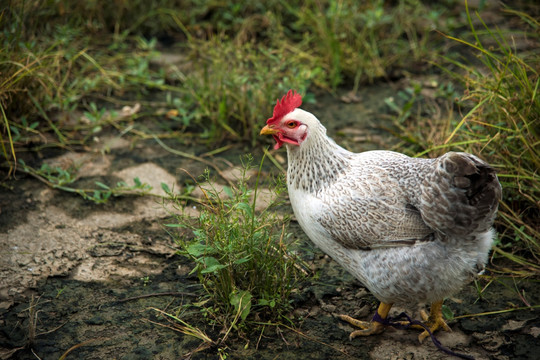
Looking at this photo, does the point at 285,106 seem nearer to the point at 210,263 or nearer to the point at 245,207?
the point at 245,207

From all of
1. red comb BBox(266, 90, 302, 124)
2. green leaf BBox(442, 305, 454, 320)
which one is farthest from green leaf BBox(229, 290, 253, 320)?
green leaf BBox(442, 305, 454, 320)

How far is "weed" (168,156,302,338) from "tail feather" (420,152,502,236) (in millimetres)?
828

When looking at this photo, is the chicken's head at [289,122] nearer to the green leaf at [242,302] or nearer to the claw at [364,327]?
the green leaf at [242,302]

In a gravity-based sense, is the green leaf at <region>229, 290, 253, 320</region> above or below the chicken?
below

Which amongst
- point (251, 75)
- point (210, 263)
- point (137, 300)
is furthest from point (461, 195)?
point (251, 75)

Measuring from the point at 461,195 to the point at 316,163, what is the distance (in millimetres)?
847

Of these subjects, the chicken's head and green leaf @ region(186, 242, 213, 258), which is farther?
the chicken's head

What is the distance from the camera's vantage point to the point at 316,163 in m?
2.83

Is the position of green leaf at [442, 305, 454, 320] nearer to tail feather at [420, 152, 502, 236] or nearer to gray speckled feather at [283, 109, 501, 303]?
gray speckled feather at [283, 109, 501, 303]

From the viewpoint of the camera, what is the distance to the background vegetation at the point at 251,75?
3.37 m

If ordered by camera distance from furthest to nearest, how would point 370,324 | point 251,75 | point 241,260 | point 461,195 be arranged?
point 251,75, point 370,324, point 241,260, point 461,195

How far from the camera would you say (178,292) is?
2914mm

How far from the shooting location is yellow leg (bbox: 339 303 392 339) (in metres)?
2.74

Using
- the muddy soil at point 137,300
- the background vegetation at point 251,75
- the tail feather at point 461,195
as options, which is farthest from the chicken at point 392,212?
the background vegetation at point 251,75
